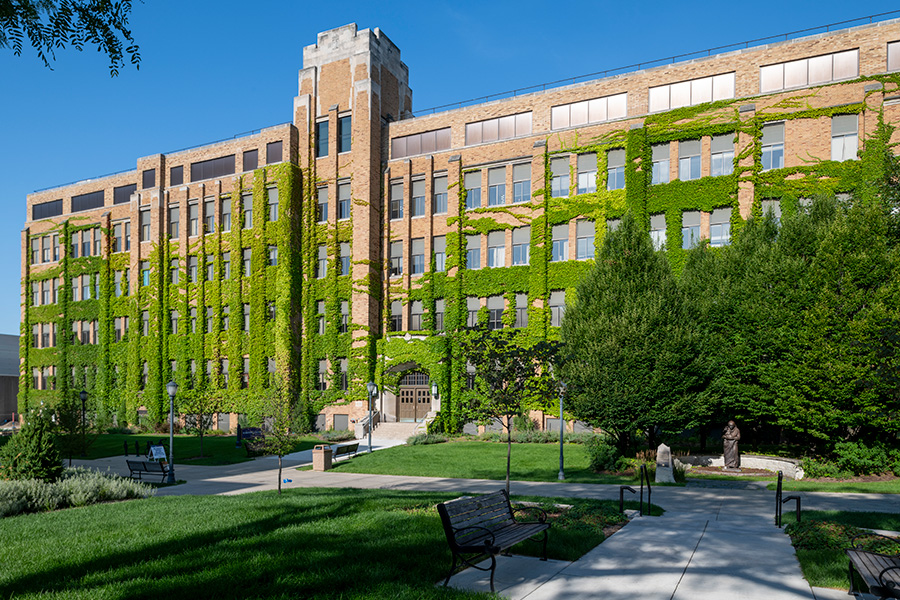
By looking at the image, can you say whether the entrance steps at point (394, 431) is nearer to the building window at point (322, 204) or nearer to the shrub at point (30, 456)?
the building window at point (322, 204)

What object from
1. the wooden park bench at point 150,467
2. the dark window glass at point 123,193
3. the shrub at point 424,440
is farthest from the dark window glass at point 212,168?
the wooden park bench at point 150,467

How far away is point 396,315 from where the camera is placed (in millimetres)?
44625

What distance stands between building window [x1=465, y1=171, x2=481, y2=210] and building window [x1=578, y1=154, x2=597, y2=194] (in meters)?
6.95

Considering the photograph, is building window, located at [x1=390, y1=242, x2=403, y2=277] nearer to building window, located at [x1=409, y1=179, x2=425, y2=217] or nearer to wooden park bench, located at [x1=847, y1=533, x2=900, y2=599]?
building window, located at [x1=409, y1=179, x2=425, y2=217]

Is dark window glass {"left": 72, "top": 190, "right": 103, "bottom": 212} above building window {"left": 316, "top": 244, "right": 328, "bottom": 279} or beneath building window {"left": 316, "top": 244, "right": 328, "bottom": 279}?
above

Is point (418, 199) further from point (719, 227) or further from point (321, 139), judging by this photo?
point (719, 227)

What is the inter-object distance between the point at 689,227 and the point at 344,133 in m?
25.0

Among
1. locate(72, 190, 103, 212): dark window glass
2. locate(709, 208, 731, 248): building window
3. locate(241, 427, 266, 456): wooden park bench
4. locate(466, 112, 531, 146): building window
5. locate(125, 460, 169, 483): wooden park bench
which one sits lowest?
locate(241, 427, 266, 456): wooden park bench

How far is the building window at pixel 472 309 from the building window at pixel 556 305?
4927 millimetres

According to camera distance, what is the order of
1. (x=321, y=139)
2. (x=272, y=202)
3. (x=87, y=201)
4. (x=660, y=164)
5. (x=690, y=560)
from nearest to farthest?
(x=690, y=560) → (x=660, y=164) → (x=321, y=139) → (x=272, y=202) → (x=87, y=201)

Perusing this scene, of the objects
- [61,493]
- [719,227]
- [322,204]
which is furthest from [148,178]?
[61,493]

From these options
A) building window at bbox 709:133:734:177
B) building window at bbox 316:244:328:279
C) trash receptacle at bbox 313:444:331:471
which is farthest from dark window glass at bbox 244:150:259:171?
building window at bbox 709:133:734:177

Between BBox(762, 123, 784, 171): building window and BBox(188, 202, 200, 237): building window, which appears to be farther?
BBox(188, 202, 200, 237): building window

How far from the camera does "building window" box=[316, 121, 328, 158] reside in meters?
47.3
